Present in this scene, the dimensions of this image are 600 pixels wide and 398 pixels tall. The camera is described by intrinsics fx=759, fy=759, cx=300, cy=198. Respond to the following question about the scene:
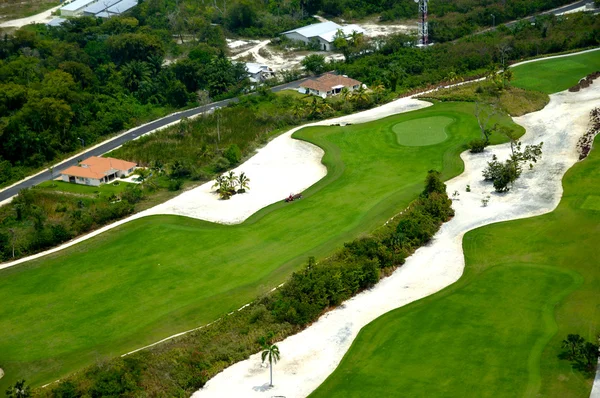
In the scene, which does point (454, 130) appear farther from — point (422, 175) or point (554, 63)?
point (554, 63)

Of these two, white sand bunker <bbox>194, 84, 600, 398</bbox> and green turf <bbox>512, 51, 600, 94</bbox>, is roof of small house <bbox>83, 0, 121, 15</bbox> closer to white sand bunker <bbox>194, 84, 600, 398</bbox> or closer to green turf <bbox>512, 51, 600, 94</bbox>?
green turf <bbox>512, 51, 600, 94</bbox>

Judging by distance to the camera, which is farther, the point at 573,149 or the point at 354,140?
the point at 354,140

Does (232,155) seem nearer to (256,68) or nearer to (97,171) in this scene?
(97,171)

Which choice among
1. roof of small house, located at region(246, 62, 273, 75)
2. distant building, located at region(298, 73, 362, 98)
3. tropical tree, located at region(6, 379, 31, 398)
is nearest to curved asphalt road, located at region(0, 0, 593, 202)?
distant building, located at region(298, 73, 362, 98)

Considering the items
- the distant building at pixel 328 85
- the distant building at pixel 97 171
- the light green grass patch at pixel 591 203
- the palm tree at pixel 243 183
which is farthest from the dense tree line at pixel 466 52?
the light green grass patch at pixel 591 203

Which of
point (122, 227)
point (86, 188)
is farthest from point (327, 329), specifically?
point (86, 188)

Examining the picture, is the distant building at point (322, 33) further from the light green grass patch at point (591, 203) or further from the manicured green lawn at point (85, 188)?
the light green grass patch at point (591, 203)

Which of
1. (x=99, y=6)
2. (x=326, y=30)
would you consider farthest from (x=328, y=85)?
(x=99, y=6)
